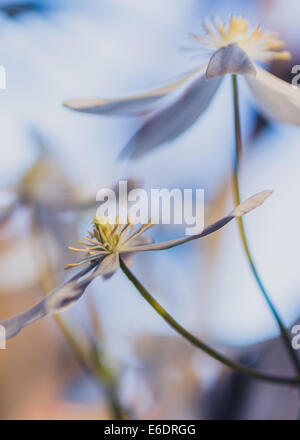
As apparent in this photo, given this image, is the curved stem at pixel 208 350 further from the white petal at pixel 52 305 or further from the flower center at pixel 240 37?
the flower center at pixel 240 37

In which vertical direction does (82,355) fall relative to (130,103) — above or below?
below

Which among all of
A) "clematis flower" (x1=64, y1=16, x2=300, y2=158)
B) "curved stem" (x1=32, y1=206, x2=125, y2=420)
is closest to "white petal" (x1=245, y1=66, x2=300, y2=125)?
"clematis flower" (x1=64, y1=16, x2=300, y2=158)

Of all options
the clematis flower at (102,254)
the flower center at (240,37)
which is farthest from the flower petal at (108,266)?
the flower center at (240,37)

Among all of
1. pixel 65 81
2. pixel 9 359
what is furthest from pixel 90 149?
pixel 9 359

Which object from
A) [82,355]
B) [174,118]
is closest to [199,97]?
[174,118]

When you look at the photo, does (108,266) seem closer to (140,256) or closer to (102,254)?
(102,254)

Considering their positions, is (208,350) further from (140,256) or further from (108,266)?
(140,256)

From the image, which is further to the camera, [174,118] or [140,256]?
[140,256]

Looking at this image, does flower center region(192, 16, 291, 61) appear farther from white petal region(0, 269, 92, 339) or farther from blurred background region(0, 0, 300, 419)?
white petal region(0, 269, 92, 339)
